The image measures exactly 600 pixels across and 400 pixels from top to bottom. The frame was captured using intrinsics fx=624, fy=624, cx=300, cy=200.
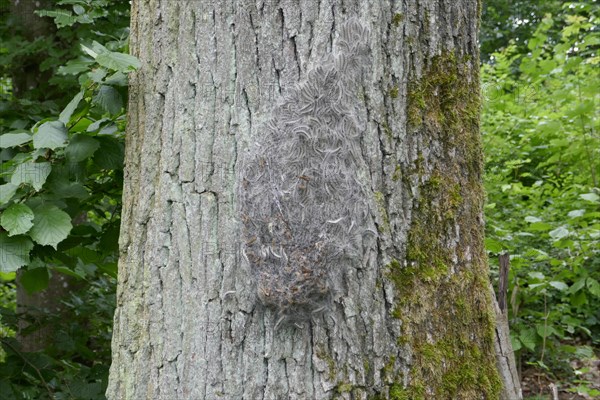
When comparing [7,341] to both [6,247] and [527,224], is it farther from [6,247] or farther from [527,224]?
[527,224]

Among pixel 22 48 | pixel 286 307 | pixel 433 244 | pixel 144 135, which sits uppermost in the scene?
pixel 22 48

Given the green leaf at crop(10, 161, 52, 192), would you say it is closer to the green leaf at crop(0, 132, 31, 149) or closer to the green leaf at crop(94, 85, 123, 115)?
the green leaf at crop(0, 132, 31, 149)

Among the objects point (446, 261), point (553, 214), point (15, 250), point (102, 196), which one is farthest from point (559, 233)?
point (15, 250)

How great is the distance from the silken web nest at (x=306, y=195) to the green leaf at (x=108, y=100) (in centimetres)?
59

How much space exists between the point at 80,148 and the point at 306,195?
86 cm

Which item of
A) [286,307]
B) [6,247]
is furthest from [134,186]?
[286,307]

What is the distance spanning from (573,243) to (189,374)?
301 centimetres

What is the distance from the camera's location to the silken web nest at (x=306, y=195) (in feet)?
4.53

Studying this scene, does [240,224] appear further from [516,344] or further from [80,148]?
[516,344]

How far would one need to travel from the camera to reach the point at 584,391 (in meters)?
3.62

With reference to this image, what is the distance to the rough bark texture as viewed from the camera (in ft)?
4.68

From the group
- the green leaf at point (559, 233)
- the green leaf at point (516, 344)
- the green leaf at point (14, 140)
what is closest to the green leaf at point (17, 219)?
the green leaf at point (14, 140)

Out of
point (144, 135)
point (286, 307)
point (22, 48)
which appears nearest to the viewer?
point (286, 307)

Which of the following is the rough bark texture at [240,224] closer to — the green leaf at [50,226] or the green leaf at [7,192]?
the green leaf at [50,226]
